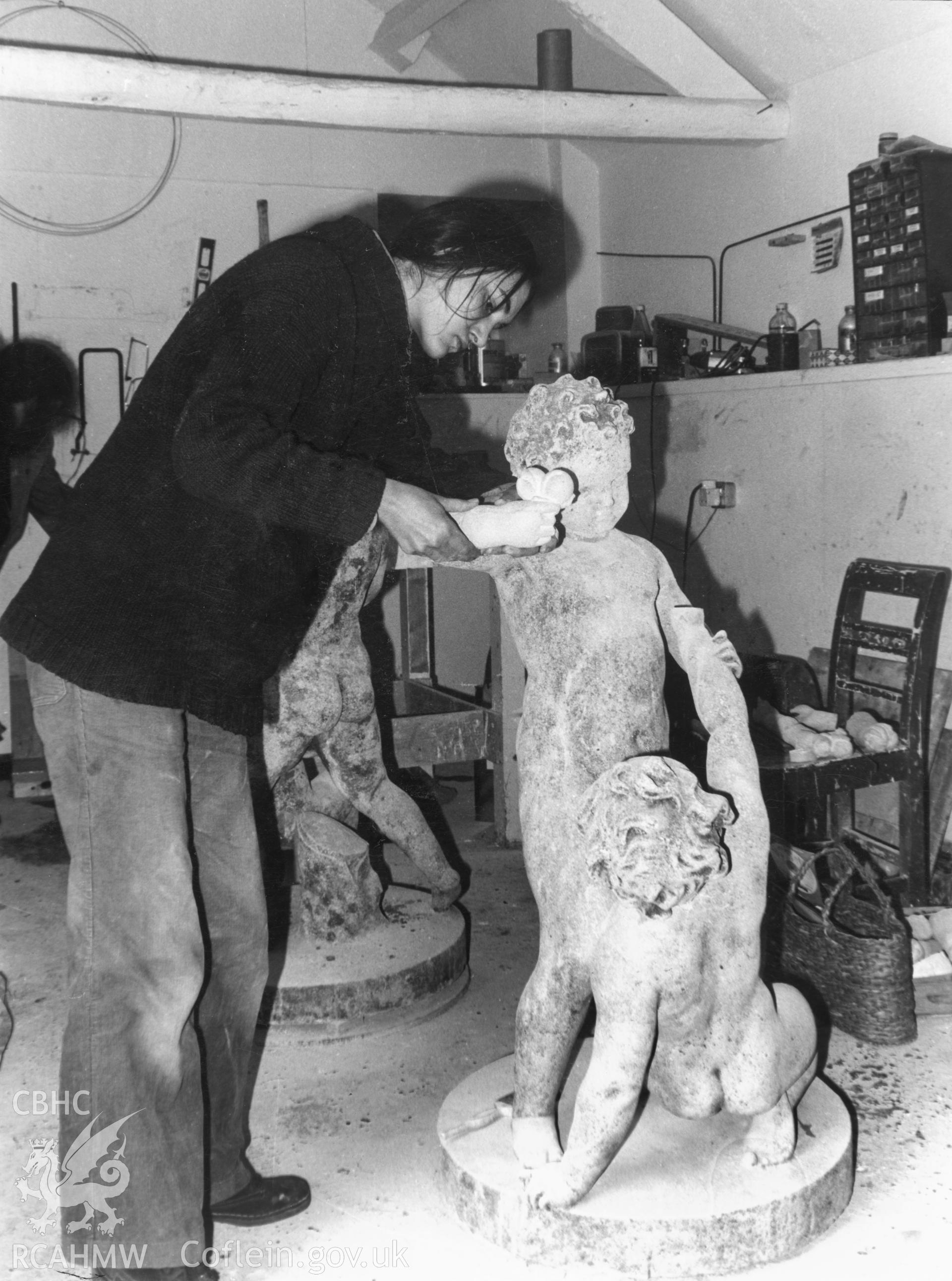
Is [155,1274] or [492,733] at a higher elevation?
[492,733]

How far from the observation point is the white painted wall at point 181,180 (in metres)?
5.59

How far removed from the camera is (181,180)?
5.90m

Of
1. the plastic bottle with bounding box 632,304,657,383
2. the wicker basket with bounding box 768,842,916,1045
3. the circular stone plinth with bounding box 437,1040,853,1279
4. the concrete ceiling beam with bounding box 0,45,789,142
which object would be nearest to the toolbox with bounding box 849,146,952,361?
the concrete ceiling beam with bounding box 0,45,789,142

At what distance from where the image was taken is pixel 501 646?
447 cm

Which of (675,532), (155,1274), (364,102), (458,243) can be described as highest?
(364,102)

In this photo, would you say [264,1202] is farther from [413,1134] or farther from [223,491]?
[223,491]

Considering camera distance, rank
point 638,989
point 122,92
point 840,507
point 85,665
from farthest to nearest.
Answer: point 840,507 → point 122,92 → point 638,989 → point 85,665

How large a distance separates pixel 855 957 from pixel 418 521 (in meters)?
1.88

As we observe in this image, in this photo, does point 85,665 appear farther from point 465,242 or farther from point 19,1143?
point 19,1143

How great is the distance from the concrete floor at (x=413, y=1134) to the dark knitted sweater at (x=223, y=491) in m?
1.04

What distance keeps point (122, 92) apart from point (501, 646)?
88.8 inches

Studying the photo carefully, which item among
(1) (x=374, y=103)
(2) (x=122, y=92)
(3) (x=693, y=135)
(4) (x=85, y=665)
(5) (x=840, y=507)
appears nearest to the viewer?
(4) (x=85, y=665)


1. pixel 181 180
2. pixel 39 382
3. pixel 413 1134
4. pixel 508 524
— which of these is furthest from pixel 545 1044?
pixel 181 180

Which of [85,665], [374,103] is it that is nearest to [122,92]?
[374,103]
